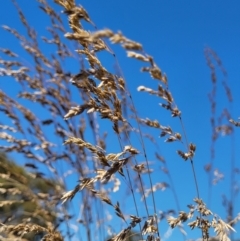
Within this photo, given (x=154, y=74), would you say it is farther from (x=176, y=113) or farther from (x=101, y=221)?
(x=101, y=221)

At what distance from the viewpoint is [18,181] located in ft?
9.98

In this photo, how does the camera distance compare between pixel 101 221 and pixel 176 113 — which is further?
pixel 101 221

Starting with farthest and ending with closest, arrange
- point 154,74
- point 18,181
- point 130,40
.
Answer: point 18,181 → point 154,74 → point 130,40

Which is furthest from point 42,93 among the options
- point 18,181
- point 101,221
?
point 101,221

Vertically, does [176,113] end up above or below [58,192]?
below

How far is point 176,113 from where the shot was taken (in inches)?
65.6

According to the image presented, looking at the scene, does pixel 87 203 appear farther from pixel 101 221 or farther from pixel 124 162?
pixel 124 162

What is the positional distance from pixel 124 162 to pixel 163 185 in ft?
5.40

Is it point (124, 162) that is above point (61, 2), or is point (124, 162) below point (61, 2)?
below

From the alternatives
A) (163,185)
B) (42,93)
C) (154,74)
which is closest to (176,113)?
(154,74)

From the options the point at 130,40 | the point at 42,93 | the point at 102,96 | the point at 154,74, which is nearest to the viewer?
the point at 130,40

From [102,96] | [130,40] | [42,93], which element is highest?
[42,93]

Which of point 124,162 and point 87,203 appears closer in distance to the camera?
point 124,162

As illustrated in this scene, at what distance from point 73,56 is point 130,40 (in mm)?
1960
